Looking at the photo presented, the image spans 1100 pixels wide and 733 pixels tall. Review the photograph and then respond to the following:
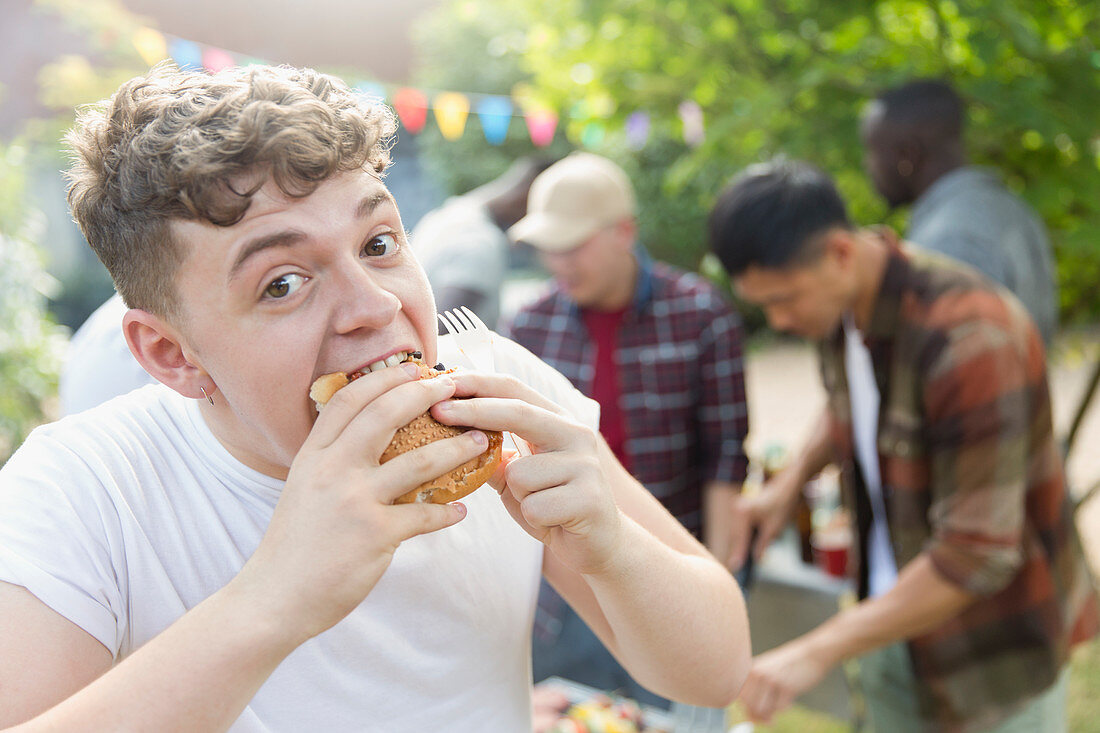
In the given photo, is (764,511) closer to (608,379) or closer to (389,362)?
(608,379)

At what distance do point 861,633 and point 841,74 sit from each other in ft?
8.13

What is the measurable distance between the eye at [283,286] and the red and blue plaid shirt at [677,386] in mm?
2675

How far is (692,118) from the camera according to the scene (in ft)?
15.6

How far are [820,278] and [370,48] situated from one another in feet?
A: 66.6

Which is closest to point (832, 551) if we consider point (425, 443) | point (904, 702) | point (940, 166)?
point (904, 702)

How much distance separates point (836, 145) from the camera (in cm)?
425

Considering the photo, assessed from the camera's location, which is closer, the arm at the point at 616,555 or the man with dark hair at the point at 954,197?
the arm at the point at 616,555

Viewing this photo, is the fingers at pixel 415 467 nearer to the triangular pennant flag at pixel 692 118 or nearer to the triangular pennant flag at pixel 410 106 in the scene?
the triangular pennant flag at pixel 692 118

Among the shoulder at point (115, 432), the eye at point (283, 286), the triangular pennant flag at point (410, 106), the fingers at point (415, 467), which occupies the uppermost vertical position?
the eye at point (283, 286)

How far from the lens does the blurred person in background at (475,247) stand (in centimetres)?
422

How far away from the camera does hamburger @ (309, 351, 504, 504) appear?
3.86 feet

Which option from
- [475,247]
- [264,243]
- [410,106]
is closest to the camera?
[264,243]

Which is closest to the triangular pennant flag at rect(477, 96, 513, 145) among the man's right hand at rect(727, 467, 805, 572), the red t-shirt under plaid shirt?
the red t-shirt under plaid shirt

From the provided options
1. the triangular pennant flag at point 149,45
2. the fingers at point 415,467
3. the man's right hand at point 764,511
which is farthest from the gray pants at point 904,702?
the triangular pennant flag at point 149,45
